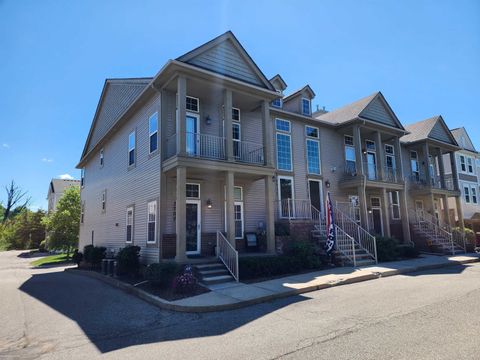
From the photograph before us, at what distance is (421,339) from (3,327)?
825 cm

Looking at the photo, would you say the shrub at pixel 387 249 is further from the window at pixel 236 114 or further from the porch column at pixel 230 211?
the window at pixel 236 114

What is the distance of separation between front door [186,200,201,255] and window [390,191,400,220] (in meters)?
14.7

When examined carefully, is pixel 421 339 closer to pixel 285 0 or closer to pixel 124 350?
pixel 124 350

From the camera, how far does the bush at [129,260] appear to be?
1241cm

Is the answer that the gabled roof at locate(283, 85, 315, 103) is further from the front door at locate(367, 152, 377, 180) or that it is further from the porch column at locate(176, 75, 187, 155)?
the porch column at locate(176, 75, 187, 155)

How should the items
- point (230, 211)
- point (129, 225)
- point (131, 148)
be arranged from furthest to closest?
point (131, 148) → point (129, 225) → point (230, 211)

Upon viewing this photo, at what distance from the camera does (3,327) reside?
272 inches

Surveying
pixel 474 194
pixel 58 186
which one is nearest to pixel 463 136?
pixel 474 194

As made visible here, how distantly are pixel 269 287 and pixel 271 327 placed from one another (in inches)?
134

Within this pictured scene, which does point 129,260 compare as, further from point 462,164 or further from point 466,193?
point 462,164

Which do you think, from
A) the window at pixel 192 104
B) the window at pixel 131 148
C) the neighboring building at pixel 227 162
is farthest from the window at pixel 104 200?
the window at pixel 192 104

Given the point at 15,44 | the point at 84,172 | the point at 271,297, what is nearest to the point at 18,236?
the point at 84,172

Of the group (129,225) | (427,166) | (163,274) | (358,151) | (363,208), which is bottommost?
(163,274)

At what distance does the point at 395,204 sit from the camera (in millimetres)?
21734
